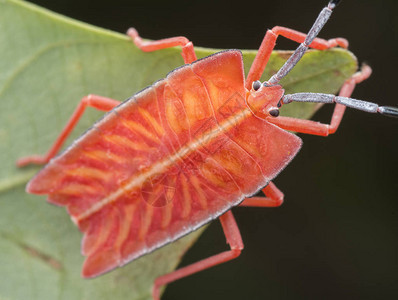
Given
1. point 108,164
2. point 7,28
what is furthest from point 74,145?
point 7,28

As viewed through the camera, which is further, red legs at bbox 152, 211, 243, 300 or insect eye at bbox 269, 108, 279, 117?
red legs at bbox 152, 211, 243, 300

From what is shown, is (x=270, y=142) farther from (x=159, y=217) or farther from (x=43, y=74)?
(x=43, y=74)

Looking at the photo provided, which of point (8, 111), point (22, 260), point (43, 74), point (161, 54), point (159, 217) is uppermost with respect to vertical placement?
point (161, 54)

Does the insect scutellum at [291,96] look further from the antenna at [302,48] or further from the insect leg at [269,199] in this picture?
the insect leg at [269,199]

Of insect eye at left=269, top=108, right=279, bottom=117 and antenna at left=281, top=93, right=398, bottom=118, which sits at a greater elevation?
antenna at left=281, top=93, right=398, bottom=118

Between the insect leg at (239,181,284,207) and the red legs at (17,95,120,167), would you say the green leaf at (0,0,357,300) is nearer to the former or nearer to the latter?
the red legs at (17,95,120,167)

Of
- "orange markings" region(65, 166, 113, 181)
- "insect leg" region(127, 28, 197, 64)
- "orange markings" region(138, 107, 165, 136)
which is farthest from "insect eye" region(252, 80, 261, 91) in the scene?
"orange markings" region(65, 166, 113, 181)
